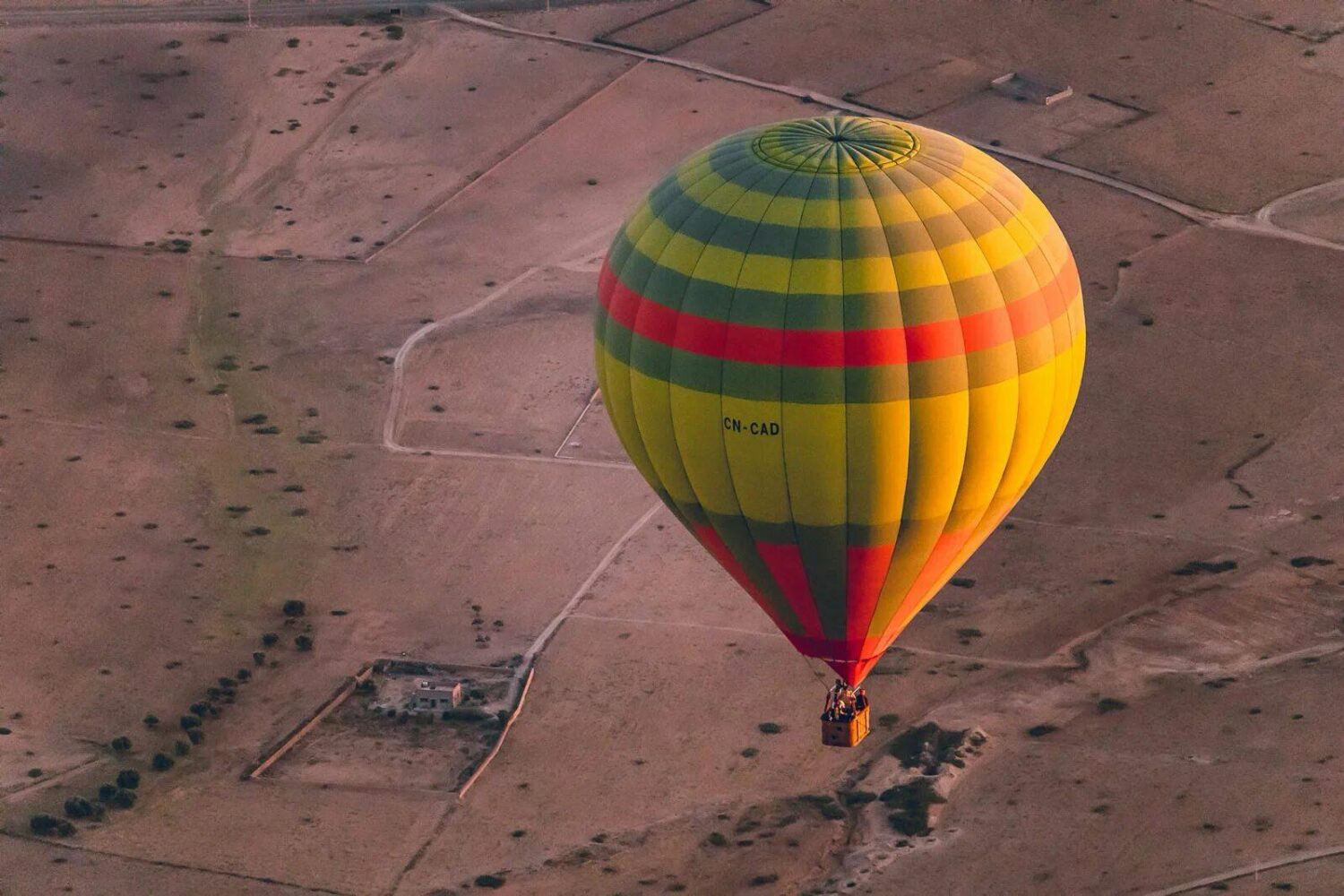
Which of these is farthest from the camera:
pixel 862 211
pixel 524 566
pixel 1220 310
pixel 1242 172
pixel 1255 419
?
pixel 1242 172

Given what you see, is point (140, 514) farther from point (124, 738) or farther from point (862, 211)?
point (862, 211)

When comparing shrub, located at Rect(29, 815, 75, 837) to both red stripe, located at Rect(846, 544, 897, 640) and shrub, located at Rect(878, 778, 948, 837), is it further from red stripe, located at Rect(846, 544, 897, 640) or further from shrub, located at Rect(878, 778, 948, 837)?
red stripe, located at Rect(846, 544, 897, 640)

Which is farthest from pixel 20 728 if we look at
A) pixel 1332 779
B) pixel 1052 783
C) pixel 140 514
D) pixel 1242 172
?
pixel 1242 172

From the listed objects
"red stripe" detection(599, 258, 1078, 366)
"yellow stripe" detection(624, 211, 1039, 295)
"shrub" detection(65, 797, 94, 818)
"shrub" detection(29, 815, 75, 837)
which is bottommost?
"shrub" detection(29, 815, 75, 837)

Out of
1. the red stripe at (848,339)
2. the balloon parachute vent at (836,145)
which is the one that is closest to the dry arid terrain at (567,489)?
the red stripe at (848,339)

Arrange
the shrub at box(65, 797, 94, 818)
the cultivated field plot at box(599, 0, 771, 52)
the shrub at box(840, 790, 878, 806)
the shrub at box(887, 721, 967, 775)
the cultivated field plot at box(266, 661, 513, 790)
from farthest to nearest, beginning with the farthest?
1. the cultivated field plot at box(599, 0, 771, 52)
2. the cultivated field plot at box(266, 661, 513, 790)
3. the shrub at box(887, 721, 967, 775)
4. the shrub at box(65, 797, 94, 818)
5. the shrub at box(840, 790, 878, 806)

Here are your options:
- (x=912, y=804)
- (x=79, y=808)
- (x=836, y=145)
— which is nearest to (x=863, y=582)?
(x=836, y=145)

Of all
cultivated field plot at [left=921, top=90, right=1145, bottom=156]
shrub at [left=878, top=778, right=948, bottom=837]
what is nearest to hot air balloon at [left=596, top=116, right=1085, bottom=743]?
shrub at [left=878, top=778, right=948, bottom=837]
